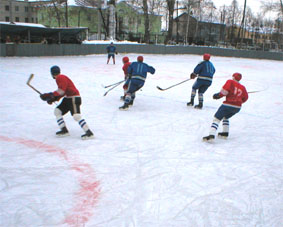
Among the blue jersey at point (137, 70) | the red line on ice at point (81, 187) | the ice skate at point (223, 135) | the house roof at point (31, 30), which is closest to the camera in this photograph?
the red line on ice at point (81, 187)

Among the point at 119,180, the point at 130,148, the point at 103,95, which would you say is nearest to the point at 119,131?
the point at 130,148

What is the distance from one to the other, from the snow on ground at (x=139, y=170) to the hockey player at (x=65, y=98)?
0.25m

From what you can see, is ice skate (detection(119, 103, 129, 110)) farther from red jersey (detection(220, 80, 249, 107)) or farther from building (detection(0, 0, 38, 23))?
building (detection(0, 0, 38, 23))

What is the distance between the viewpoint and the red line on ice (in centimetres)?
294

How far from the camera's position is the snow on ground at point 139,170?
9.95 feet

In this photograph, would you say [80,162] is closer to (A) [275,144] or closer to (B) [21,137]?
(B) [21,137]

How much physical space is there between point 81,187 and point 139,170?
2.85 ft

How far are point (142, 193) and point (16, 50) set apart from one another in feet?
59.9

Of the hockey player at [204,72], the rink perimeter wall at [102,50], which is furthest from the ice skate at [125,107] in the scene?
the rink perimeter wall at [102,50]

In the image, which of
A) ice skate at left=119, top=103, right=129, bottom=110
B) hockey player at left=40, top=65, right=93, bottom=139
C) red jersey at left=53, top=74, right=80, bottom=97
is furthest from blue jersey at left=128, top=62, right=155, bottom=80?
red jersey at left=53, top=74, right=80, bottom=97

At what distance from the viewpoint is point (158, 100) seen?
876 centimetres

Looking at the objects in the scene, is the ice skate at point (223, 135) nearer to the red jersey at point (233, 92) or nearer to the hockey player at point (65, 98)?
the red jersey at point (233, 92)

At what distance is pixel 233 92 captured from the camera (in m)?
5.07

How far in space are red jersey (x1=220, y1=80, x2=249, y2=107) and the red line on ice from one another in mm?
2580
